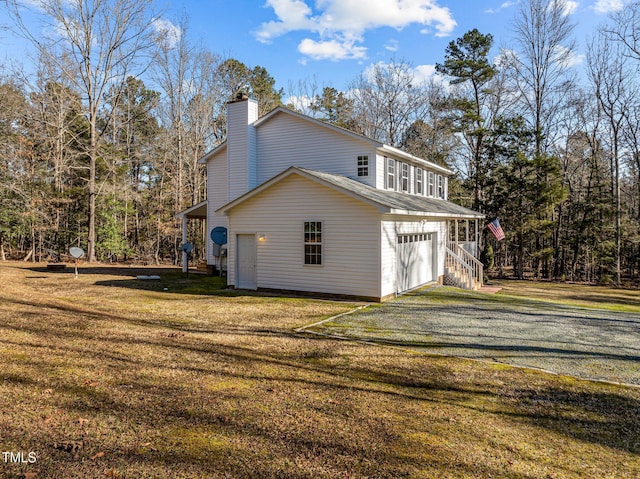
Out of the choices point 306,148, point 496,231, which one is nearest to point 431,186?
point 496,231

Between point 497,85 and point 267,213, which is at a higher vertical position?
point 497,85

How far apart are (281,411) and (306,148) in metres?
12.7

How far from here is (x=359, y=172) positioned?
15148 millimetres

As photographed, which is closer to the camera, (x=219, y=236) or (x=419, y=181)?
(x=219, y=236)

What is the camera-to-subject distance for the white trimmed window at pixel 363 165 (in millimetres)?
15046

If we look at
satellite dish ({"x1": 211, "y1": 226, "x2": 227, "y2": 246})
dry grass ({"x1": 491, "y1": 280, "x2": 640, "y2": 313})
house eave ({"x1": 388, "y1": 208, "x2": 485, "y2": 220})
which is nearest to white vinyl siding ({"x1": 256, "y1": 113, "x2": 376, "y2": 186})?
house eave ({"x1": 388, "y1": 208, "x2": 485, "y2": 220})

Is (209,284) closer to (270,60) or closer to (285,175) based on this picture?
(285,175)

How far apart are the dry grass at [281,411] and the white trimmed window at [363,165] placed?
8.66 m

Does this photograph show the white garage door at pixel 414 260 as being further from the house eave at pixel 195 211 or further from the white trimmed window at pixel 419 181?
the house eave at pixel 195 211

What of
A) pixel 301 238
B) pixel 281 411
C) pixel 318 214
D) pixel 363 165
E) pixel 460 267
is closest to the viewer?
pixel 281 411

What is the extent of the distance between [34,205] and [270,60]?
20472 millimetres

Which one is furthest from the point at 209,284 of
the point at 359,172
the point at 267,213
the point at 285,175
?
the point at 359,172

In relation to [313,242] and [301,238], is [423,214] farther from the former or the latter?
[301,238]

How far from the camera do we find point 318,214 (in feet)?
41.3
